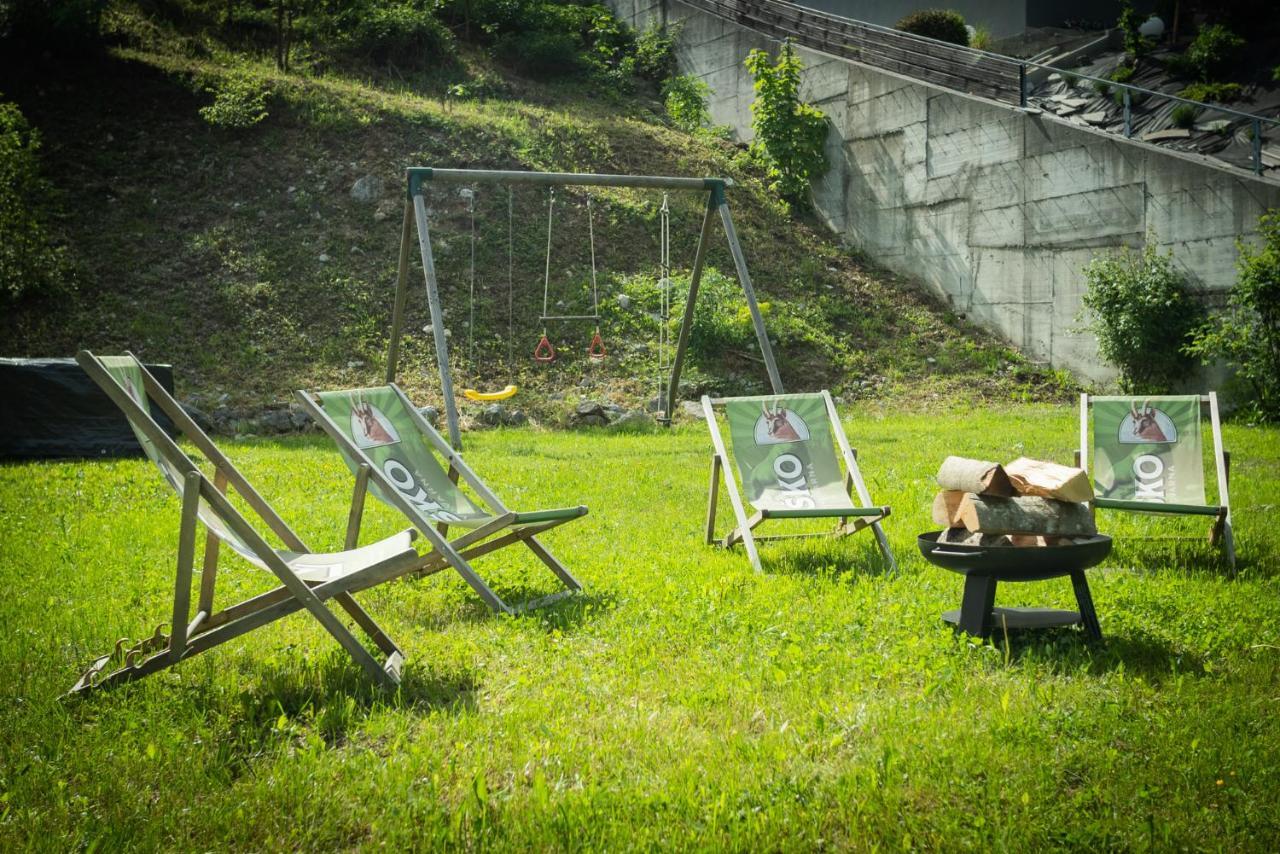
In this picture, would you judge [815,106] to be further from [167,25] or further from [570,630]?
[570,630]

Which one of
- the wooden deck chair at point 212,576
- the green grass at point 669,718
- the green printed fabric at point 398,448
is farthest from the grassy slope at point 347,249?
the wooden deck chair at point 212,576

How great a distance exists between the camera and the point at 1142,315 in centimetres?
1236

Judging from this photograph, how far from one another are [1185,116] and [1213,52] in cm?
308

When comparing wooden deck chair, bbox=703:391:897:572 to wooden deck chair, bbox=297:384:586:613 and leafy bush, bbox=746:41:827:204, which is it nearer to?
wooden deck chair, bbox=297:384:586:613

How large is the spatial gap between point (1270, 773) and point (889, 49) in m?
16.2

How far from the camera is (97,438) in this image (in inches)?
373

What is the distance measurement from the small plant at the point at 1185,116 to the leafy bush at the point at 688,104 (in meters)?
8.88

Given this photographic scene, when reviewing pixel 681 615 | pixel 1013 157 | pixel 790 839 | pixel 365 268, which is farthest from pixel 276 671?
pixel 1013 157

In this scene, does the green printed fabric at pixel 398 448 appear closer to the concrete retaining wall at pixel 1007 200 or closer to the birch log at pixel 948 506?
the birch log at pixel 948 506

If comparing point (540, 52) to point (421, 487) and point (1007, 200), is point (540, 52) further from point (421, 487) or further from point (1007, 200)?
point (421, 487)

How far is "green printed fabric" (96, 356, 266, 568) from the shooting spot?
360cm

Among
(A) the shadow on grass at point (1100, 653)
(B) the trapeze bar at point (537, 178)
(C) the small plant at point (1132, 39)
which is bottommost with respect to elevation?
(A) the shadow on grass at point (1100, 653)

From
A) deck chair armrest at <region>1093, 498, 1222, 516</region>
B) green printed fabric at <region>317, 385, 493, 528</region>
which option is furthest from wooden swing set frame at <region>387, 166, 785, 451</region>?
deck chair armrest at <region>1093, 498, 1222, 516</region>

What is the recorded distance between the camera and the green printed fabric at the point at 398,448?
5129 mm
